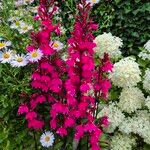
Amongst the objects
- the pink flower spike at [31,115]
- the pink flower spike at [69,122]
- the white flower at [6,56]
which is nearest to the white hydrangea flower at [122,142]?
the pink flower spike at [69,122]

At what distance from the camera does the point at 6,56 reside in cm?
370

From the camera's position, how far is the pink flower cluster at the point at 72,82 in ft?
9.91

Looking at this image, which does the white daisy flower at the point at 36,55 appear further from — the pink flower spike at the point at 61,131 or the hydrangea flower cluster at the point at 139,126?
the hydrangea flower cluster at the point at 139,126

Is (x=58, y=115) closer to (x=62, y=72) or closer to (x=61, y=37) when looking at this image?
(x=62, y=72)

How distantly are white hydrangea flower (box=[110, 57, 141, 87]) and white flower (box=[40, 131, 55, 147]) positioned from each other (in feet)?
2.14

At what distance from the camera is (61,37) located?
449cm

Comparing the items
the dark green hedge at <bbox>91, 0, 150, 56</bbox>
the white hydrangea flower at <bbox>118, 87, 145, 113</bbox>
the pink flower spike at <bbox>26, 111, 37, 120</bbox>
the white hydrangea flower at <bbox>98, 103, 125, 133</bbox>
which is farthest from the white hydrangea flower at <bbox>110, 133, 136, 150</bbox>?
the dark green hedge at <bbox>91, 0, 150, 56</bbox>

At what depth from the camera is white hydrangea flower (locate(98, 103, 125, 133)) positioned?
366cm

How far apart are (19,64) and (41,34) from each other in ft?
1.55

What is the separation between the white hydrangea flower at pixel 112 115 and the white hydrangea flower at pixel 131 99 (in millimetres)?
52

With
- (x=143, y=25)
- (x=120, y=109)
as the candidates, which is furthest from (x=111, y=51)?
(x=143, y=25)

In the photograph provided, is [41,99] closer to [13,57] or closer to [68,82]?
[68,82]

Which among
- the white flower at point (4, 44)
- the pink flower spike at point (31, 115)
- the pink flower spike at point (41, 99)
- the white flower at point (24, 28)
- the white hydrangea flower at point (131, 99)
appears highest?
the white flower at point (24, 28)

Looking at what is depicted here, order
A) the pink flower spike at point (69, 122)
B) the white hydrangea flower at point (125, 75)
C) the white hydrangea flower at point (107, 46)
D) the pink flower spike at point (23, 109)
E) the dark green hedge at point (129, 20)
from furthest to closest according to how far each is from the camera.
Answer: the dark green hedge at point (129, 20), the white hydrangea flower at point (107, 46), the white hydrangea flower at point (125, 75), the pink flower spike at point (23, 109), the pink flower spike at point (69, 122)
